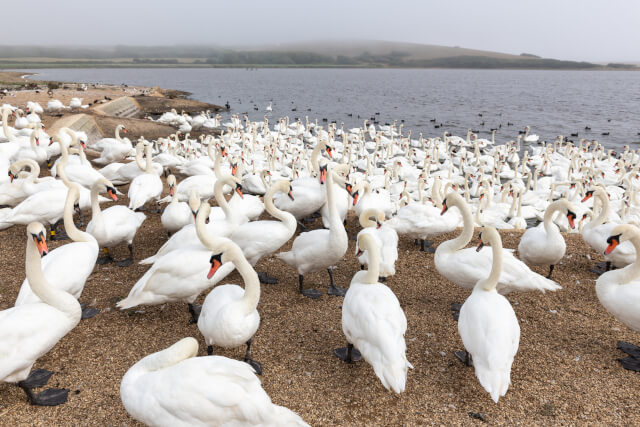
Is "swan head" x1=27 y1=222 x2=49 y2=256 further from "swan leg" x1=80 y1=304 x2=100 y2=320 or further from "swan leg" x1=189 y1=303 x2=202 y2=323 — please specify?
"swan leg" x1=189 y1=303 x2=202 y2=323

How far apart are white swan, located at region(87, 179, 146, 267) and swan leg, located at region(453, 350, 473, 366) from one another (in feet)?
18.9

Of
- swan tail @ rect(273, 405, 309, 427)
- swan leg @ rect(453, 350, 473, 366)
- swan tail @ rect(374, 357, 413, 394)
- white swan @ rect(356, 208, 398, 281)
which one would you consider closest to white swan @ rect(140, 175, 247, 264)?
white swan @ rect(356, 208, 398, 281)

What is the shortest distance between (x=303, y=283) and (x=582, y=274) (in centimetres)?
501

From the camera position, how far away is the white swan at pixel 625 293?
4941mm

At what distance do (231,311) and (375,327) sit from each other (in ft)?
5.08

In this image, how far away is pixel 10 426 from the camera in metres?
4.15

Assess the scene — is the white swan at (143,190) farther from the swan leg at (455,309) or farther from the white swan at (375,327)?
the swan leg at (455,309)

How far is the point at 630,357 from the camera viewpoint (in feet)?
17.1

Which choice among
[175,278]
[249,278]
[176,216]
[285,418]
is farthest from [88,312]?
[285,418]

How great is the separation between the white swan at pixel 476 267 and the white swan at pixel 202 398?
132 inches

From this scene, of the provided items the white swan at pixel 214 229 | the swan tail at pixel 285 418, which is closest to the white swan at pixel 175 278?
the white swan at pixel 214 229

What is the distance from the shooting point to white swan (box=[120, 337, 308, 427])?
11.4 ft

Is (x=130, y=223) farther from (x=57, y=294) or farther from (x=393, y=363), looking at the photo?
(x=393, y=363)

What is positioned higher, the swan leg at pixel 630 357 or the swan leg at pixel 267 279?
the swan leg at pixel 630 357
